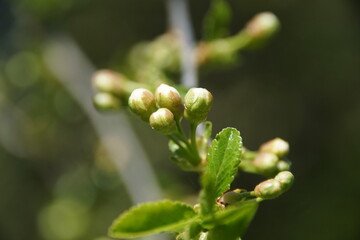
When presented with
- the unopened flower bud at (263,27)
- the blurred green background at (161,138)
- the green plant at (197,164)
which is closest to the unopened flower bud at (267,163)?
the green plant at (197,164)

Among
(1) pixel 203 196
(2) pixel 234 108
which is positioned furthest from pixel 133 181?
(2) pixel 234 108

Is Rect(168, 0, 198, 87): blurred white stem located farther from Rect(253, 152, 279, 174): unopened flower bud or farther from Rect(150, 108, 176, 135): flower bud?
Rect(150, 108, 176, 135): flower bud

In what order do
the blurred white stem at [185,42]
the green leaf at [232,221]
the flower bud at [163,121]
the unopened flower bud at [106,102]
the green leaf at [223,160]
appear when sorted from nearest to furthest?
1. the green leaf at [232,221]
2. the green leaf at [223,160]
3. the flower bud at [163,121]
4. the unopened flower bud at [106,102]
5. the blurred white stem at [185,42]

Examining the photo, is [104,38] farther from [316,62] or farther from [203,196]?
[203,196]

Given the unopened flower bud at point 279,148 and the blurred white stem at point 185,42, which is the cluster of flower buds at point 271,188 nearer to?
the unopened flower bud at point 279,148

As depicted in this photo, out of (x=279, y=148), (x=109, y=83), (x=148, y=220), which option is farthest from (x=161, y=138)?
(x=148, y=220)

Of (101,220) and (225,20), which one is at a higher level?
(101,220)

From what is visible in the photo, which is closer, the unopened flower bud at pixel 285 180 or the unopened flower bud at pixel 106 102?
the unopened flower bud at pixel 285 180
